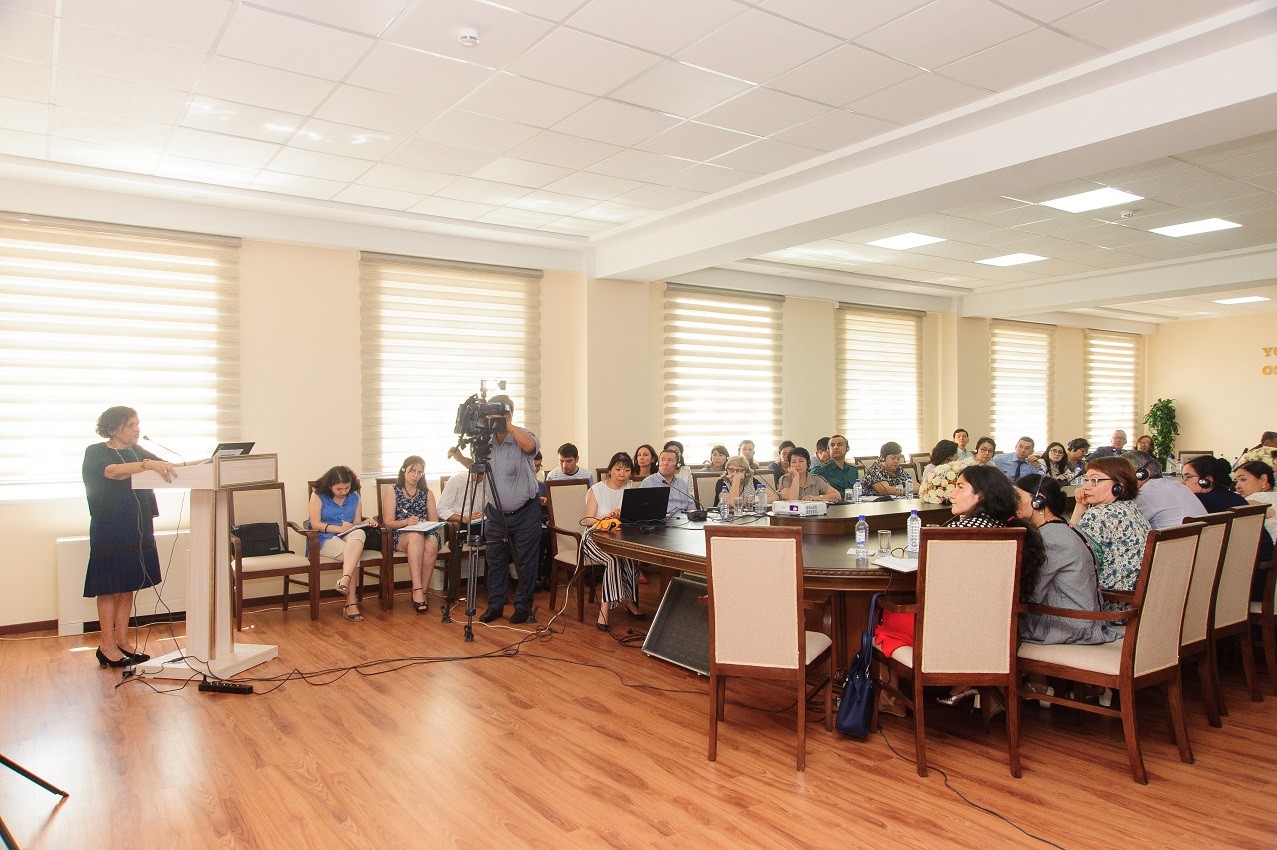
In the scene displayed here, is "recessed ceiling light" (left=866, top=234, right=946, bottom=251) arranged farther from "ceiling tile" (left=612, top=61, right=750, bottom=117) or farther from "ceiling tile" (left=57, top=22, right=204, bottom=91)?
"ceiling tile" (left=57, top=22, right=204, bottom=91)

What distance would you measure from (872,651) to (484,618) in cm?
317

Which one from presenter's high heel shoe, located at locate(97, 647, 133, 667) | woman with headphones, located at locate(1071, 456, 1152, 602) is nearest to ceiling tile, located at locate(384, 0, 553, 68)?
woman with headphones, located at locate(1071, 456, 1152, 602)

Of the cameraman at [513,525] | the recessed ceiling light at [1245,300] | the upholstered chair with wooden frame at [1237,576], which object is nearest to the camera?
the upholstered chair with wooden frame at [1237,576]

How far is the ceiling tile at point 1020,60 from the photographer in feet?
12.7

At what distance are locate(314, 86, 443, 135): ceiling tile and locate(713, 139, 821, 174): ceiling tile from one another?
6.28 feet

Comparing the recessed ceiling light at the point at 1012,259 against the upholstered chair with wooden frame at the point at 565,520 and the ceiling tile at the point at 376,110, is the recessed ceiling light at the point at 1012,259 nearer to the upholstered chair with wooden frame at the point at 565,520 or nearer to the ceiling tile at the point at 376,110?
the upholstered chair with wooden frame at the point at 565,520

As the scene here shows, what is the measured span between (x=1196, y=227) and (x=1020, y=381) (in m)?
5.09

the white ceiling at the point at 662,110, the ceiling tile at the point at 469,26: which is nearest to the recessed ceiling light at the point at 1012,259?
the white ceiling at the point at 662,110

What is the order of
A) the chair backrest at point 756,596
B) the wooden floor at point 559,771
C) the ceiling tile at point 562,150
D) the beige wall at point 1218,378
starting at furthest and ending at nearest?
the beige wall at point 1218,378, the ceiling tile at point 562,150, the chair backrest at point 756,596, the wooden floor at point 559,771

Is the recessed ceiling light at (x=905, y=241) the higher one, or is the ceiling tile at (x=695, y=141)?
the ceiling tile at (x=695, y=141)

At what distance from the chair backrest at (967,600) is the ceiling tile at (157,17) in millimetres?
3758

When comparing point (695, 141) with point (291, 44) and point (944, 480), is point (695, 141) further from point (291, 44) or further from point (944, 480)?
point (944, 480)

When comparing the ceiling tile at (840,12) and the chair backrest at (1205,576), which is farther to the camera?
the chair backrest at (1205,576)

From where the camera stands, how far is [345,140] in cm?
519
